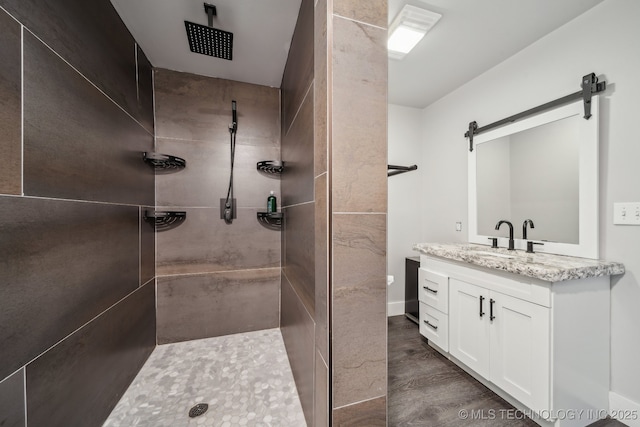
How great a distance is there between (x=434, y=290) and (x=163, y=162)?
2.43 metres

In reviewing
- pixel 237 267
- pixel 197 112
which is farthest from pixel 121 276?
pixel 197 112

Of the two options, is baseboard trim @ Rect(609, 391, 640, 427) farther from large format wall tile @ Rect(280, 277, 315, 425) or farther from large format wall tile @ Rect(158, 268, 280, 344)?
large format wall tile @ Rect(158, 268, 280, 344)

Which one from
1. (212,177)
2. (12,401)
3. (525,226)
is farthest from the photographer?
(212,177)

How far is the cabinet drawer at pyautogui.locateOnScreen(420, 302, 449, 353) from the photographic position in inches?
68.4

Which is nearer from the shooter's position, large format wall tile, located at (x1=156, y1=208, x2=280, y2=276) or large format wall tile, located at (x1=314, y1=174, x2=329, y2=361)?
large format wall tile, located at (x1=314, y1=174, x2=329, y2=361)

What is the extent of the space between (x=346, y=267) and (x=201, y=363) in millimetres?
1586

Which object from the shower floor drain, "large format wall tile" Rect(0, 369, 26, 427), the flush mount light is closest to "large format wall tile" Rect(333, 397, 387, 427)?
the shower floor drain

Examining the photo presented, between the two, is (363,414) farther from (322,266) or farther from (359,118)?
(359,118)

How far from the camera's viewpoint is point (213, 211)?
77.4 inches

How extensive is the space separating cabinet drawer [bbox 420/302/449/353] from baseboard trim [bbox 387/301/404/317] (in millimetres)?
576

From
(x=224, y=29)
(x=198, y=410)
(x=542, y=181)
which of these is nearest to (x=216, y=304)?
(x=198, y=410)

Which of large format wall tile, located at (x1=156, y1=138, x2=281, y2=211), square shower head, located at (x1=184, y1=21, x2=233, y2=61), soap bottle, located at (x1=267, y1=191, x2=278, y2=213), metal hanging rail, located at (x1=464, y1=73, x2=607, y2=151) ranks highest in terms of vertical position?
square shower head, located at (x1=184, y1=21, x2=233, y2=61)

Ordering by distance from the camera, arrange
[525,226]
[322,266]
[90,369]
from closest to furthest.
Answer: [322,266], [90,369], [525,226]

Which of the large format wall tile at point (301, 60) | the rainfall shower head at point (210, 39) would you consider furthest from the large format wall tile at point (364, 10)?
the rainfall shower head at point (210, 39)
